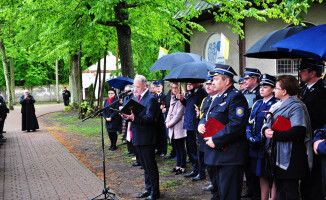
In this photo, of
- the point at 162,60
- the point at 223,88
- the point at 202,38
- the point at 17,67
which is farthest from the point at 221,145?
the point at 17,67

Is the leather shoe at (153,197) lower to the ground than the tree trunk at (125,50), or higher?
lower

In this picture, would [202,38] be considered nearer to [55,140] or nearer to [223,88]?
[55,140]

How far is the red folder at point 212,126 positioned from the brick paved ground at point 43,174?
3.29 m

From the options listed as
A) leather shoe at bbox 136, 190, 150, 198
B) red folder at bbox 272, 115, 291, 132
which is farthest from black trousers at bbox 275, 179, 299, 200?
leather shoe at bbox 136, 190, 150, 198

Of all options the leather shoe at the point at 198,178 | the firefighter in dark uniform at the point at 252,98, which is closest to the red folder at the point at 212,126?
the firefighter in dark uniform at the point at 252,98

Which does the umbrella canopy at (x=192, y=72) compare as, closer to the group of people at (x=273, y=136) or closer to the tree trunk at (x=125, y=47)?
the group of people at (x=273, y=136)

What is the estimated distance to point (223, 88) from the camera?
14.4 ft

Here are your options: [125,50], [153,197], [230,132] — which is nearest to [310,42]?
[230,132]

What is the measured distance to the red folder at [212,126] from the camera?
13.7ft

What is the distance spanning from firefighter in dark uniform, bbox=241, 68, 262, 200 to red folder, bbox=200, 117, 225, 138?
5.49ft

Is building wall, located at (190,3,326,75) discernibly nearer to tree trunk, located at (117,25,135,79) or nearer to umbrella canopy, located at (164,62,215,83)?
tree trunk, located at (117,25,135,79)

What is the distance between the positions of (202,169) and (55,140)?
8.29 metres

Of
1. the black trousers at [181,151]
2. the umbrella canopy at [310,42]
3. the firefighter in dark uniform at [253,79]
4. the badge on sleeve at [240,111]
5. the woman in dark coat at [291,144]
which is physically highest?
the umbrella canopy at [310,42]

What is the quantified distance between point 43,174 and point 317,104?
253 inches
